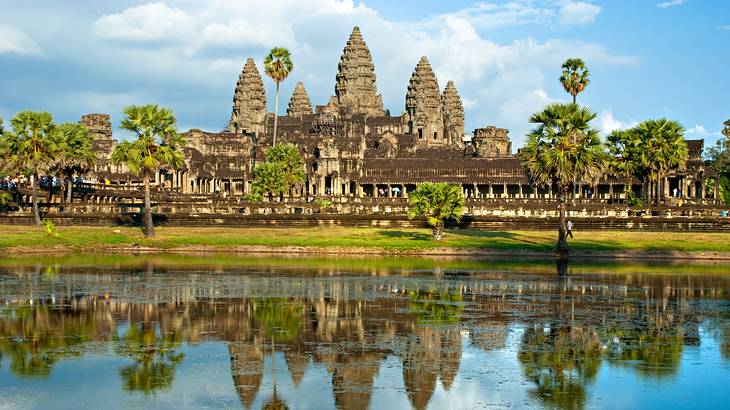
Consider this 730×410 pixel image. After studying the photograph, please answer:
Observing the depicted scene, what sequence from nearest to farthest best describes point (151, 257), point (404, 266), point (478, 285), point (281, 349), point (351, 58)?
point (281, 349) < point (478, 285) < point (404, 266) < point (151, 257) < point (351, 58)

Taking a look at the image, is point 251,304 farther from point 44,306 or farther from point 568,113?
point 568,113

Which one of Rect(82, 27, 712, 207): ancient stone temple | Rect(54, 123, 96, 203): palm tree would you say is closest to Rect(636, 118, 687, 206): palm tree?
Rect(82, 27, 712, 207): ancient stone temple

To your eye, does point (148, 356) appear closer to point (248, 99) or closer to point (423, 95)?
point (423, 95)

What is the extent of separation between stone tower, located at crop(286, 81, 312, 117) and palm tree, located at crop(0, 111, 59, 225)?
11797 cm

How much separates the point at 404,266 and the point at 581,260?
1177cm

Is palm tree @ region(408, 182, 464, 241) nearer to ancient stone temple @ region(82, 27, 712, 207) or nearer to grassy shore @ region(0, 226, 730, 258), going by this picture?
grassy shore @ region(0, 226, 730, 258)

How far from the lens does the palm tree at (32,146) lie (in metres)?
68.4

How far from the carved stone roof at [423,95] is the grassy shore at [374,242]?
10668cm

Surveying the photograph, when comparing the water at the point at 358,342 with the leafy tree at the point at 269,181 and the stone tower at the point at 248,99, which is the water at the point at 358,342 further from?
the stone tower at the point at 248,99

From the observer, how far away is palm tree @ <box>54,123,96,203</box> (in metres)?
76.1

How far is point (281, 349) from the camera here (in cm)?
2058

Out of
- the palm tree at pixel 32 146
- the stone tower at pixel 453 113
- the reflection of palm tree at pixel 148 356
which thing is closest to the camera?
the reflection of palm tree at pixel 148 356

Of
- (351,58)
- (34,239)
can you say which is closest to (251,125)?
(351,58)

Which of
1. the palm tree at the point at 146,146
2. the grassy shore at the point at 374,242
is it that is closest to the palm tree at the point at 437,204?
the grassy shore at the point at 374,242
